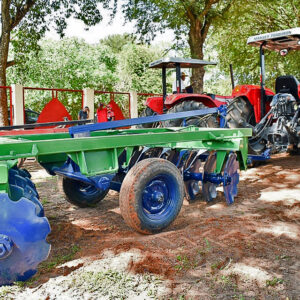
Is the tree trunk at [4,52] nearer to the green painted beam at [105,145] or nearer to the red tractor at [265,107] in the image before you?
the red tractor at [265,107]

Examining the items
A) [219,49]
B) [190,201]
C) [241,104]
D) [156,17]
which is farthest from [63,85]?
[190,201]

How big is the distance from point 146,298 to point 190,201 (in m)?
2.54

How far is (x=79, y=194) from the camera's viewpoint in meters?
4.84

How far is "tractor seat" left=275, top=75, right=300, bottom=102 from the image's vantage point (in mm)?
7176

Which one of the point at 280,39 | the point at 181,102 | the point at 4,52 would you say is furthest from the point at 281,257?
the point at 4,52

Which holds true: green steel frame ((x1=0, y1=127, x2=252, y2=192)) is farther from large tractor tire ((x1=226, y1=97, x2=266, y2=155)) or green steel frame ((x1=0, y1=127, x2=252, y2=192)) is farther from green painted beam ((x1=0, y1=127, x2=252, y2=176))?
large tractor tire ((x1=226, y1=97, x2=266, y2=155))

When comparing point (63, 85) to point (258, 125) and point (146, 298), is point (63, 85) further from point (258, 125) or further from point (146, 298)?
point (146, 298)

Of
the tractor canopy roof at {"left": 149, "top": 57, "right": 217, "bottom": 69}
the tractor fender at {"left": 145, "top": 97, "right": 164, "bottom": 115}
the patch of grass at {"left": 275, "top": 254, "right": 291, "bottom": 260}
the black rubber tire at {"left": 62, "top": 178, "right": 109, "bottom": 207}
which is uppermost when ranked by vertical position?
the tractor canopy roof at {"left": 149, "top": 57, "right": 217, "bottom": 69}

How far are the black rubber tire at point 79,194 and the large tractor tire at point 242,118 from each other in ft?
10.3

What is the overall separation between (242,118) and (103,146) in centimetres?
413

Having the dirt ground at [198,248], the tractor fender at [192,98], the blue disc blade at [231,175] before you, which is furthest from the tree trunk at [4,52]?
the blue disc blade at [231,175]

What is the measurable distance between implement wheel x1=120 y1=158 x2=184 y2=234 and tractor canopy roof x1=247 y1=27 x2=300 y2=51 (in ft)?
13.6

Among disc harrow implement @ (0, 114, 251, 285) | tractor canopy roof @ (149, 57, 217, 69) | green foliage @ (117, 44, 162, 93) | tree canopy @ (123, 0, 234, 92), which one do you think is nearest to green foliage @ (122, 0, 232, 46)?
tree canopy @ (123, 0, 234, 92)

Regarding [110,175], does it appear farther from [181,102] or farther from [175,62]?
[175,62]
